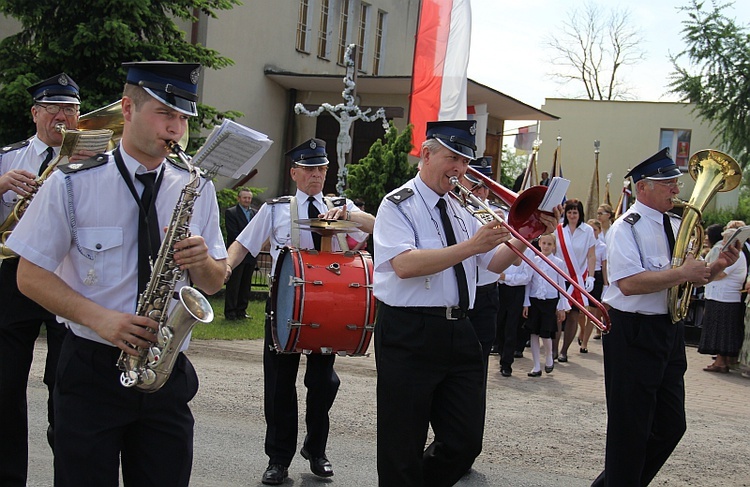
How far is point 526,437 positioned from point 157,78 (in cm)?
524

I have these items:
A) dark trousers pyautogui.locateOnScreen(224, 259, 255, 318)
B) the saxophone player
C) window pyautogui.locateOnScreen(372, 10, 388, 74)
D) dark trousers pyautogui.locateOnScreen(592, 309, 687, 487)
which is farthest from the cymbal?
window pyautogui.locateOnScreen(372, 10, 388, 74)

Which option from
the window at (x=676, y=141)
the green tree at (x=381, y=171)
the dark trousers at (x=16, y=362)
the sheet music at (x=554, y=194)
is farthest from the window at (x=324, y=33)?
the sheet music at (x=554, y=194)

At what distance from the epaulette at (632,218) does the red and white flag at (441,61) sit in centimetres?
977

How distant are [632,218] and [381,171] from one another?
12.5 meters

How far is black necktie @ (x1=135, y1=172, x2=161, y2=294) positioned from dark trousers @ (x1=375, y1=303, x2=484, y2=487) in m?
1.67

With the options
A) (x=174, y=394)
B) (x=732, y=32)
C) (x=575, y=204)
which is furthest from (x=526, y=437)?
(x=732, y=32)

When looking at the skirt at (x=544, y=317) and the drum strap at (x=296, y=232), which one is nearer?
the drum strap at (x=296, y=232)

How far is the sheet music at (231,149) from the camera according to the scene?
320 centimetres

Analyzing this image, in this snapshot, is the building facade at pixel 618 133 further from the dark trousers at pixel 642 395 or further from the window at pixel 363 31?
the dark trousers at pixel 642 395

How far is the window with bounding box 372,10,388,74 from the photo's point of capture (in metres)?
30.2

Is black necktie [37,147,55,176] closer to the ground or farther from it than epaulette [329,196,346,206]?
farther from it

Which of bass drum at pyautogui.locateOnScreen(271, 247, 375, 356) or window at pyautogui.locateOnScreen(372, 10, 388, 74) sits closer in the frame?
bass drum at pyautogui.locateOnScreen(271, 247, 375, 356)

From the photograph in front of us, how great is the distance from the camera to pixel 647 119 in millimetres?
36312

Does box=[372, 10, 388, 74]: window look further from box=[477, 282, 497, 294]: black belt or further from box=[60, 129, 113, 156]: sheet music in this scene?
box=[60, 129, 113, 156]: sheet music
